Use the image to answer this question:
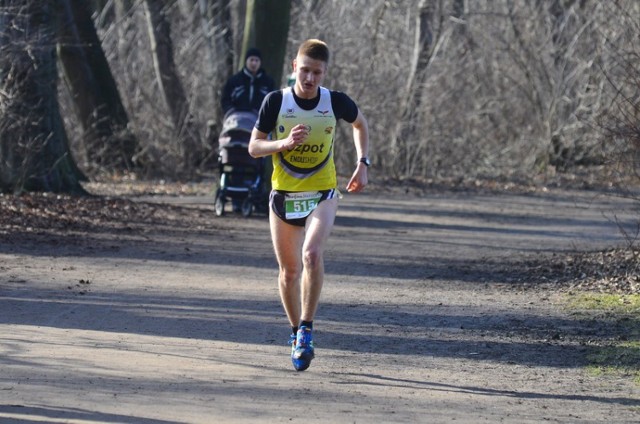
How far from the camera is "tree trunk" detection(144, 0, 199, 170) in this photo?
24781 mm

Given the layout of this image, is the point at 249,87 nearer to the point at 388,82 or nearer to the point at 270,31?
the point at 270,31

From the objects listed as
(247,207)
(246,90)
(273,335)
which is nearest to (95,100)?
(247,207)

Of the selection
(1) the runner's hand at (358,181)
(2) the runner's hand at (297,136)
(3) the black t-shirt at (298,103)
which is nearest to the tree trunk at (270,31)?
(3) the black t-shirt at (298,103)

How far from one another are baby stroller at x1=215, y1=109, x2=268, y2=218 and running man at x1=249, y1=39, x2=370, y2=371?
8.68 metres

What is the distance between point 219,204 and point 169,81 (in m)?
8.09

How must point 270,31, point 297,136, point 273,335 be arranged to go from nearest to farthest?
point 297,136
point 273,335
point 270,31

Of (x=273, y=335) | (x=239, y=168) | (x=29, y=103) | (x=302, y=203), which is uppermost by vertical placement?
(x=302, y=203)

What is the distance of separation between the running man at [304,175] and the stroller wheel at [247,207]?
32.1 ft

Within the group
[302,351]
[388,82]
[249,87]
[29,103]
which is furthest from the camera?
[388,82]

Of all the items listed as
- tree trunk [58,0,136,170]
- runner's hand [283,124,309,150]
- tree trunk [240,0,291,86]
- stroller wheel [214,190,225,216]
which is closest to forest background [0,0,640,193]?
tree trunk [58,0,136,170]

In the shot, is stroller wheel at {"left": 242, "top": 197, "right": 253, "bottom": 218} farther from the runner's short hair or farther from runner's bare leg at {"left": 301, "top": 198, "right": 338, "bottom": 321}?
the runner's short hair

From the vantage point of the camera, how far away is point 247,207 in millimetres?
18156

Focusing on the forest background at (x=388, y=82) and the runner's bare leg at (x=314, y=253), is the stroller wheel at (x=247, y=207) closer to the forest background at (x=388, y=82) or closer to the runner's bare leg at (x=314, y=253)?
the forest background at (x=388, y=82)

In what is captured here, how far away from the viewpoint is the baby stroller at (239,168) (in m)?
17.1
